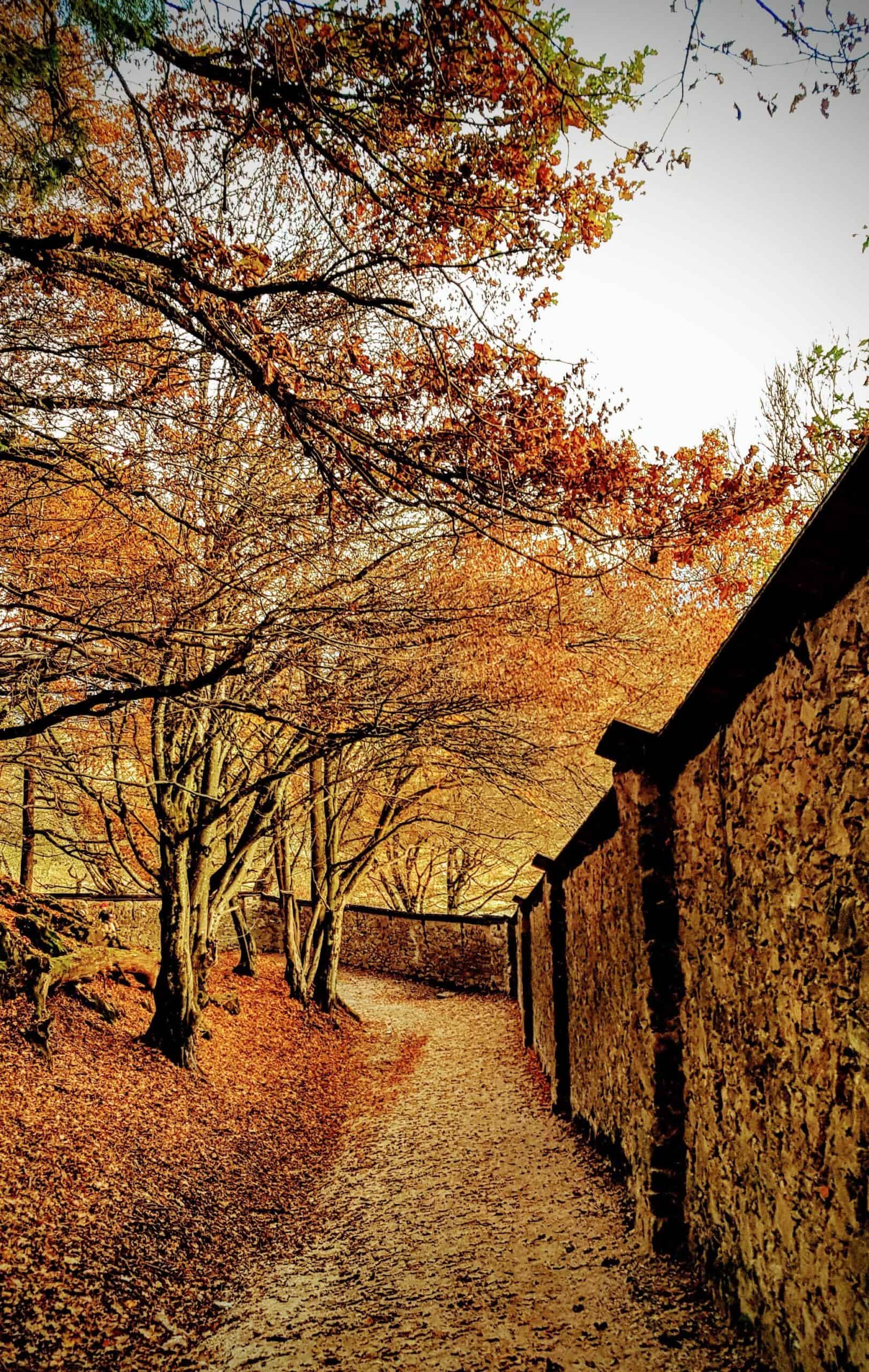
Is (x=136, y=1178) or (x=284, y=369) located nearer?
(x=284, y=369)

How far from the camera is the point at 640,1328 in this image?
10.5ft

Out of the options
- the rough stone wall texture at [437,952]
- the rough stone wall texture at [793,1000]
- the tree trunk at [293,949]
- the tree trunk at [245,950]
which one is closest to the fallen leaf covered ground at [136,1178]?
the rough stone wall texture at [793,1000]

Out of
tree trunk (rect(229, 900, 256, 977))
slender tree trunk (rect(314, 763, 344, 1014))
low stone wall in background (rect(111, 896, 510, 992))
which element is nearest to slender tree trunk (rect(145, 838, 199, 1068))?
slender tree trunk (rect(314, 763, 344, 1014))

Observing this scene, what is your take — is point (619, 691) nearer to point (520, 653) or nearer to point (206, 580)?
point (520, 653)

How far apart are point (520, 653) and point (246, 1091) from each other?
6462 mm

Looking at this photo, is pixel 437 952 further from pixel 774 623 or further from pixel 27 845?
pixel 774 623

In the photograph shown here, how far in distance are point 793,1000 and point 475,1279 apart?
118 inches

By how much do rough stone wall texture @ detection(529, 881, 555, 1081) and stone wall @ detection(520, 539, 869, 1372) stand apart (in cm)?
413

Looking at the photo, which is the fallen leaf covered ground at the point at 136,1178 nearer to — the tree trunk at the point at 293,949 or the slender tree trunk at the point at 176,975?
the slender tree trunk at the point at 176,975

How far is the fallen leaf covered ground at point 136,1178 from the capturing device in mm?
4242

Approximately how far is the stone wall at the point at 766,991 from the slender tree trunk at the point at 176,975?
19.9 ft

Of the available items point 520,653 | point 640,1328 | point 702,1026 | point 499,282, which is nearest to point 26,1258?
point 640,1328

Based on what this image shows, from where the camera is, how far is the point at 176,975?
9.27 m

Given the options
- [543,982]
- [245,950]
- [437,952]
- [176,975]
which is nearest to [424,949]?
[437,952]
